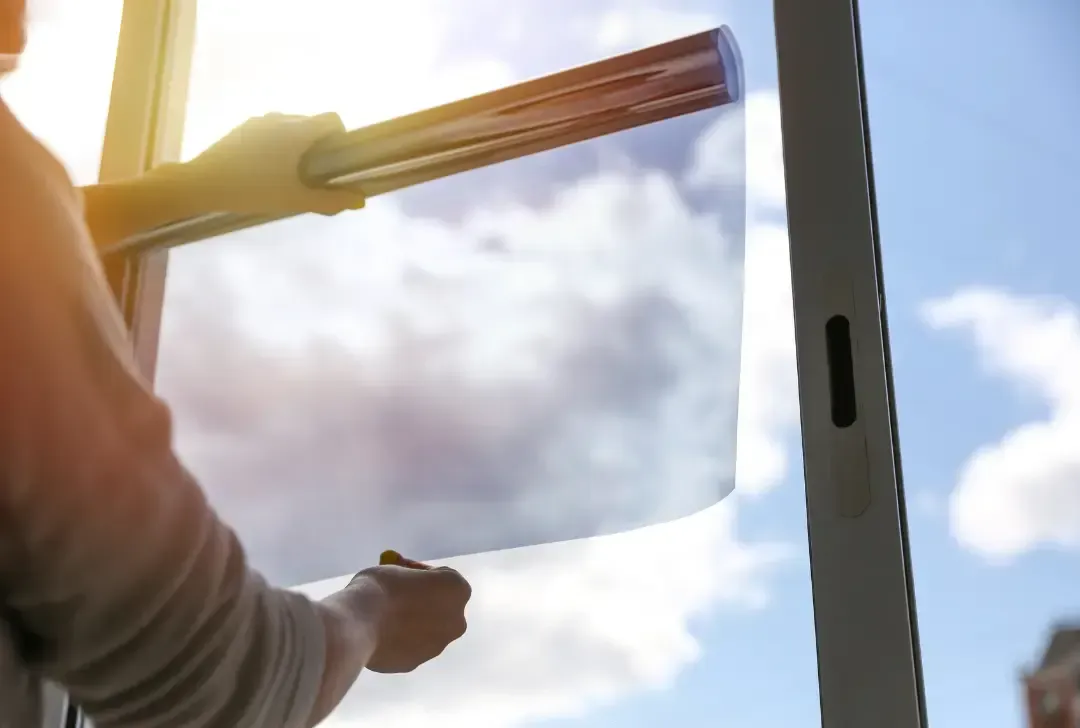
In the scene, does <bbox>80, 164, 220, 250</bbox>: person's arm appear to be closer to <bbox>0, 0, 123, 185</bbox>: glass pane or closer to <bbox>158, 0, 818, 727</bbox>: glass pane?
<bbox>158, 0, 818, 727</bbox>: glass pane

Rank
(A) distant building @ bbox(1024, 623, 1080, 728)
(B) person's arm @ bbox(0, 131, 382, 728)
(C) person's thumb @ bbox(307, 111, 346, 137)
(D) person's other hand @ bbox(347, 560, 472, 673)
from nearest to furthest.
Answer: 1. (B) person's arm @ bbox(0, 131, 382, 728)
2. (D) person's other hand @ bbox(347, 560, 472, 673)
3. (A) distant building @ bbox(1024, 623, 1080, 728)
4. (C) person's thumb @ bbox(307, 111, 346, 137)

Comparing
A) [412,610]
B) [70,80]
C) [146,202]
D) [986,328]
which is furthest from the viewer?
[70,80]

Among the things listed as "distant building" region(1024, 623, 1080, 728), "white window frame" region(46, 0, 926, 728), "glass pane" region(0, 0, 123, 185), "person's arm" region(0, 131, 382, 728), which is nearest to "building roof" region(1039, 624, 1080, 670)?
"distant building" region(1024, 623, 1080, 728)

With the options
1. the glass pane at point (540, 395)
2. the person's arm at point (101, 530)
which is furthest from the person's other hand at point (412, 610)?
the glass pane at point (540, 395)

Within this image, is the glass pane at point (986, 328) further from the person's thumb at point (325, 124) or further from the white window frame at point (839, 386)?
the person's thumb at point (325, 124)

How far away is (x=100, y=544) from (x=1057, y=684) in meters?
0.63

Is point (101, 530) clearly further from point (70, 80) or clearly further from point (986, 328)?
point (70, 80)

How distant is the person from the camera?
380 mm

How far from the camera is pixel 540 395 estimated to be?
90 centimetres

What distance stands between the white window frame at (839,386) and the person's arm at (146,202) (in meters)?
0.51

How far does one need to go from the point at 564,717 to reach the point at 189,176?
0.59 m

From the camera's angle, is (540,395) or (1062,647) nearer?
(1062,647)

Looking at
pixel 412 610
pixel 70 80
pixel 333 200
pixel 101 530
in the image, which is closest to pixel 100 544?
pixel 101 530

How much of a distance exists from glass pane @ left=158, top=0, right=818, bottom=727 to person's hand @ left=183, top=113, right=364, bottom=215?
0.21 m
